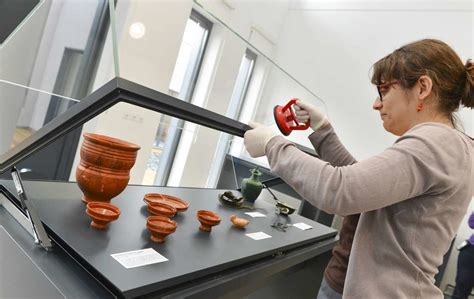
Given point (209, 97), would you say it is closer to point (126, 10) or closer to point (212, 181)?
point (126, 10)

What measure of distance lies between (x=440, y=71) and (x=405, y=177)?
300mm

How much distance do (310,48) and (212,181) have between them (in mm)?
2832

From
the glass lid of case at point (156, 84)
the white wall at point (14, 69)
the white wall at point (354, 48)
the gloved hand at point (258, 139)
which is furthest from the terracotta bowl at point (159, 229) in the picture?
the white wall at point (354, 48)

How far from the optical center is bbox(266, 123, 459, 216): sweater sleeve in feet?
2.17

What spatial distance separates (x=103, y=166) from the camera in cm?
88

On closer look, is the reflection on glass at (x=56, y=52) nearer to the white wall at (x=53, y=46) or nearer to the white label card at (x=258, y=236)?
the white wall at (x=53, y=46)

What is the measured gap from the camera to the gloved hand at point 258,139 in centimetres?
82

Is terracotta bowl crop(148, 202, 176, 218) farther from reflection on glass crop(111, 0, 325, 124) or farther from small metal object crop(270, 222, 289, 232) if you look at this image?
small metal object crop(270, 222, 289, 232)

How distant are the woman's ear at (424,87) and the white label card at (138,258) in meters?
0.69

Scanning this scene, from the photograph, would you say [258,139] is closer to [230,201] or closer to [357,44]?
[230,201]

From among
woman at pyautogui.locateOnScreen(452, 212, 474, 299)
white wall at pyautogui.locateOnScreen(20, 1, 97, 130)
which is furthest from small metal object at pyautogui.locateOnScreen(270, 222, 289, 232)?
woman at pyautogui.locateOnScreen(452, 212, 474, 299)

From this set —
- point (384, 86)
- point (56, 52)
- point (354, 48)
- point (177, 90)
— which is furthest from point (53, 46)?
point (354, 48)

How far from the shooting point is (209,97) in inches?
49.7

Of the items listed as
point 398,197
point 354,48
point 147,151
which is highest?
point 354,48
